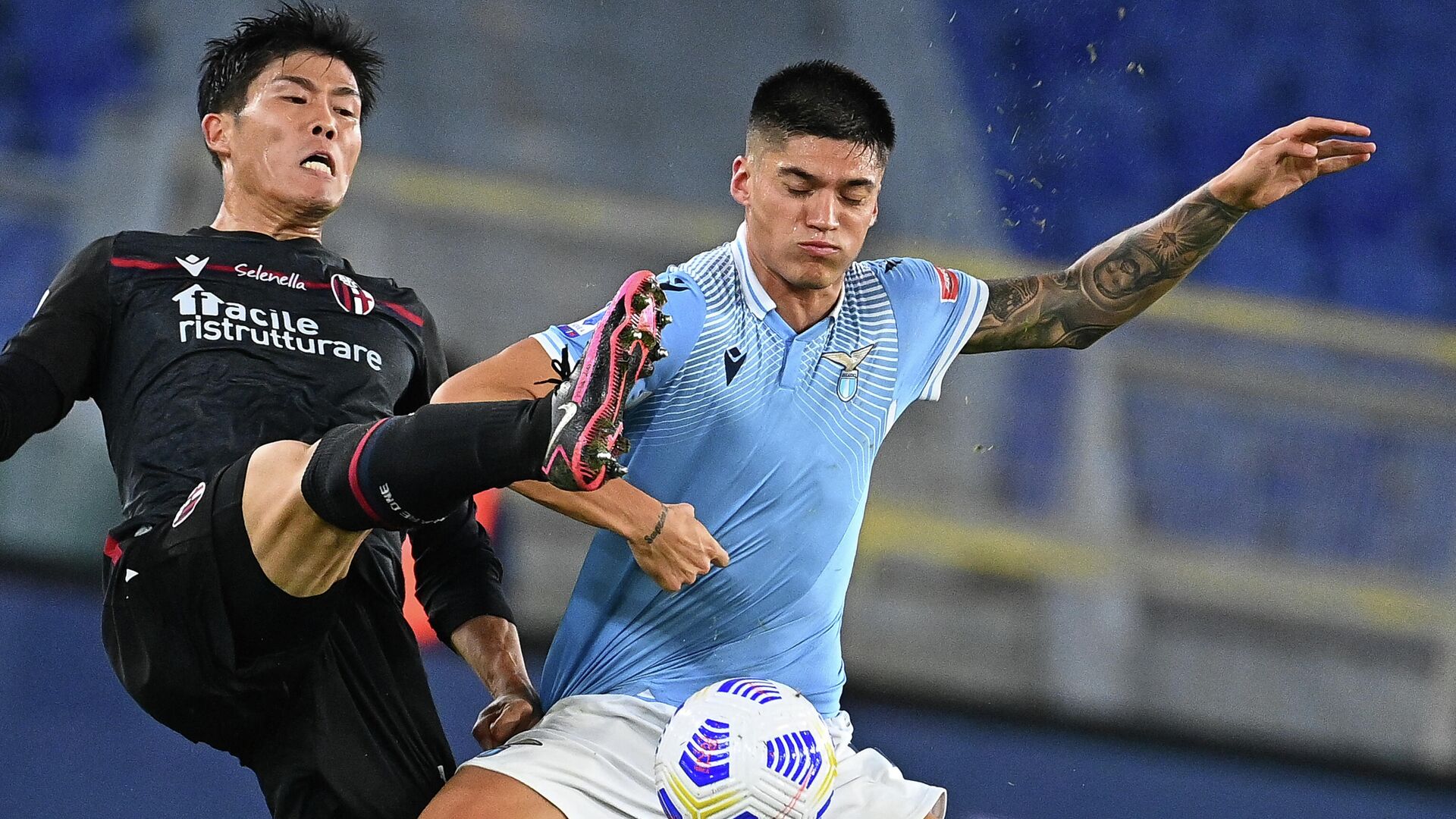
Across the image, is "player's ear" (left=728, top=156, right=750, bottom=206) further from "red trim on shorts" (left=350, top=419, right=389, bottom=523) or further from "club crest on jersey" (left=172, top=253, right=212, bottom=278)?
"club crest on jersey" (left=172, top=253, right=212, bottom=278)

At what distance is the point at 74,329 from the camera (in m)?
2.86

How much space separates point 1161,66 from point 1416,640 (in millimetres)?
2718

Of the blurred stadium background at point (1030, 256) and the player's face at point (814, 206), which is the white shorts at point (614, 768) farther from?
the blurred stadium background at point (1030, 256)

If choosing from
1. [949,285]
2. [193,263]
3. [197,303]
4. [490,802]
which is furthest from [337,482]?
[949,285]

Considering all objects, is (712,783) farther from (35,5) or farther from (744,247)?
(35,5)

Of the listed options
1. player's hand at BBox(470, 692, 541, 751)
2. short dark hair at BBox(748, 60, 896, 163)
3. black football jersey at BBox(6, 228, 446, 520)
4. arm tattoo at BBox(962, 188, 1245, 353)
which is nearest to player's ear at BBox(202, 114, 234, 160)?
black football jersey at BBox(6, 228, 446, 520)

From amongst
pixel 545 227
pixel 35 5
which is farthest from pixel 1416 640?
pixel 35 5

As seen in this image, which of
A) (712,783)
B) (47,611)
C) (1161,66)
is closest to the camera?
(712,783)

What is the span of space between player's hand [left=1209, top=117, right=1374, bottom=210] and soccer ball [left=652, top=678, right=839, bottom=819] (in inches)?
48.5

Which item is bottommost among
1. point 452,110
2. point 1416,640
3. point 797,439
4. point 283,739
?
point 1416,640

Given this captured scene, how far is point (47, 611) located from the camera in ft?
14.1

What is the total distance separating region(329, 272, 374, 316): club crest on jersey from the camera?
3.07m

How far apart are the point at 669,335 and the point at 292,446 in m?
0.61

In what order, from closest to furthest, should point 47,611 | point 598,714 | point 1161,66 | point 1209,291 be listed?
1. point 598,714
2. point 47,611
3. point 1209,291
4. point 1161,66
